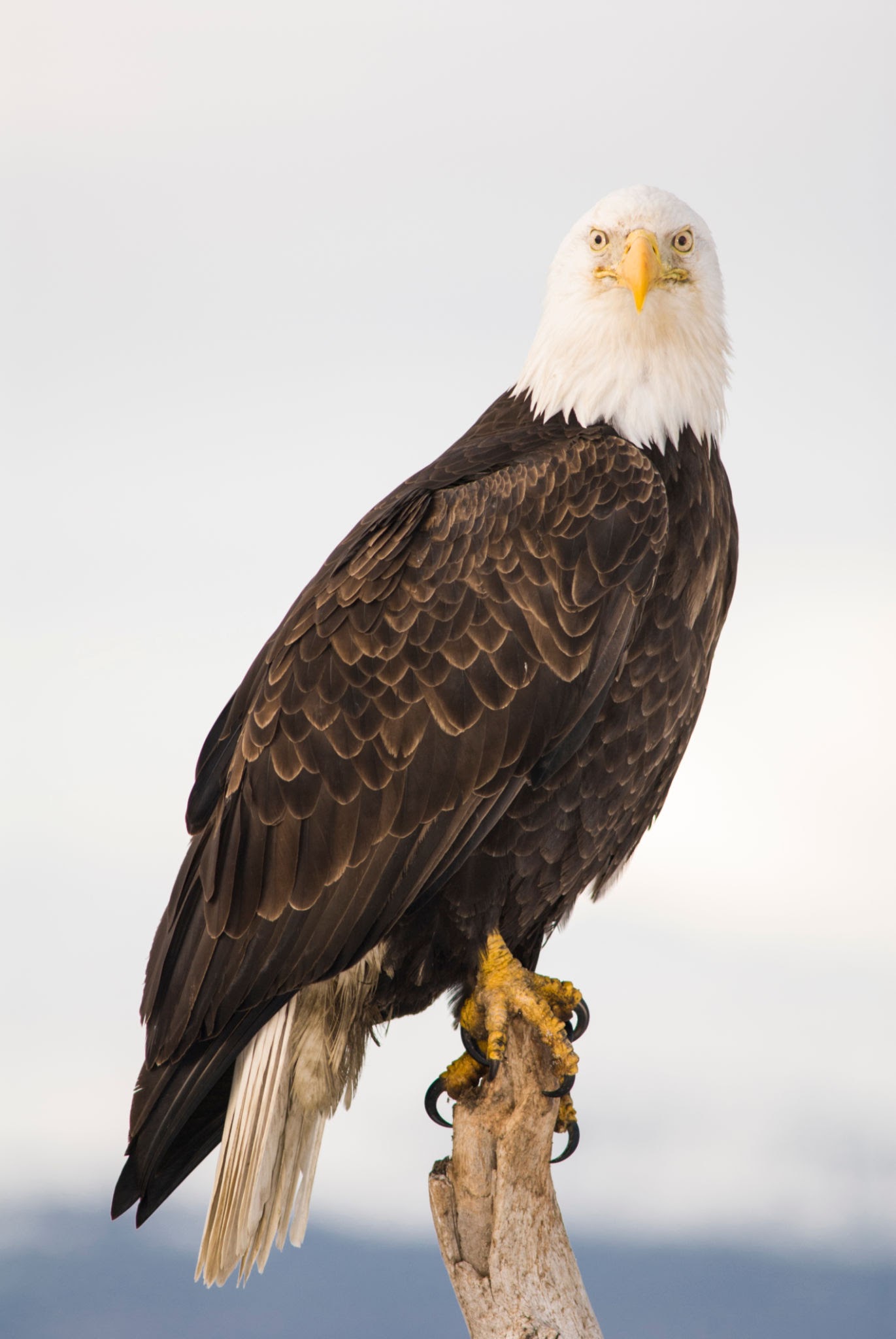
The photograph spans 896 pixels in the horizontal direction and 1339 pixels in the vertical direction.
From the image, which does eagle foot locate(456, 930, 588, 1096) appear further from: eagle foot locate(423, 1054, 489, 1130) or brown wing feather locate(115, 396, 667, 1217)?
brown wing feather locate(115, 396, 667, 1217)

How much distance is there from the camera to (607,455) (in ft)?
11.9

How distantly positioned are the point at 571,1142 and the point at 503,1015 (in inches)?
22.4

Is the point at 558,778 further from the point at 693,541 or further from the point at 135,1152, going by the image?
the point at 135,1152

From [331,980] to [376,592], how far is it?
3.39ft

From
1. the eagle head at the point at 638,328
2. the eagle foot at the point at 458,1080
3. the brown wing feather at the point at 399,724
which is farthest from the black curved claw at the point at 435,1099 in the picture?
the eagle head at the point at 638,328

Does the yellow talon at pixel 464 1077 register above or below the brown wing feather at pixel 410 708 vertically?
below

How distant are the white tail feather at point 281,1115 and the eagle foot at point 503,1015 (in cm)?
28

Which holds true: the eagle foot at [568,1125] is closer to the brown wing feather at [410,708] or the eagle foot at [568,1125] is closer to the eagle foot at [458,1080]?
the eagle foot at [458,1080]

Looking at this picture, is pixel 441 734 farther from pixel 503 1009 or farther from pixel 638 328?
pixel 638 328

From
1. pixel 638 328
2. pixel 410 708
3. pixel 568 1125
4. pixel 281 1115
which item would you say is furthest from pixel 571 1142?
pixel 638 328

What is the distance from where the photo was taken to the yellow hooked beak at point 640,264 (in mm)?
3676

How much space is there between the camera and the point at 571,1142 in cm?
402

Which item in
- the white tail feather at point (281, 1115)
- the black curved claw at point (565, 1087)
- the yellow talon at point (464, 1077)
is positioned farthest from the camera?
the yellow talon at point (464, 1077)

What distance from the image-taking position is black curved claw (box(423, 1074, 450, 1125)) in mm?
3947
